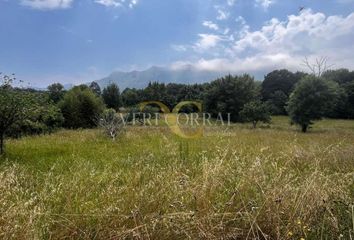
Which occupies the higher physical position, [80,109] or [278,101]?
[278,101]

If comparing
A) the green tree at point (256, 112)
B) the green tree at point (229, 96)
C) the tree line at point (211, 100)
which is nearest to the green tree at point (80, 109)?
the tree line at point (211, 100)

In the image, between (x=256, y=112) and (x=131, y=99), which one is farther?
(x=131, y=99)

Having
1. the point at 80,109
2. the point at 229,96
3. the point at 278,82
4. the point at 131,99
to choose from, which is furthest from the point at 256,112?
the point at 131,99

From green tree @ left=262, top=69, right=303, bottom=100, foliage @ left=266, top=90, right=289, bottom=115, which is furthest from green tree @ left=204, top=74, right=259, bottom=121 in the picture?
green tree @ left=262, top=69, right=303, bottom=100

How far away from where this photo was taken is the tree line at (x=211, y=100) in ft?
38.4

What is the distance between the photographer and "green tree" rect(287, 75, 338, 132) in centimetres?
3841

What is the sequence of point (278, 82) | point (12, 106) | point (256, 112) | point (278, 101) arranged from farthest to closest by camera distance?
point (278, 82), point (278, 101), point (256, 112), point (12, 106)

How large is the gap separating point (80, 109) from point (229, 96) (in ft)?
83.0

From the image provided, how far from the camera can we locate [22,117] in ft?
37.5

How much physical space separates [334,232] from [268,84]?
253 feet

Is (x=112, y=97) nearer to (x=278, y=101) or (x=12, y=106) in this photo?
(x=278, y=101)

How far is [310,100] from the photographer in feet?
127

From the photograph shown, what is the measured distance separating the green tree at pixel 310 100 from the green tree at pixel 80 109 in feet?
79.5

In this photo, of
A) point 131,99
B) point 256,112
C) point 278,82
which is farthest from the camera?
point 131,99
